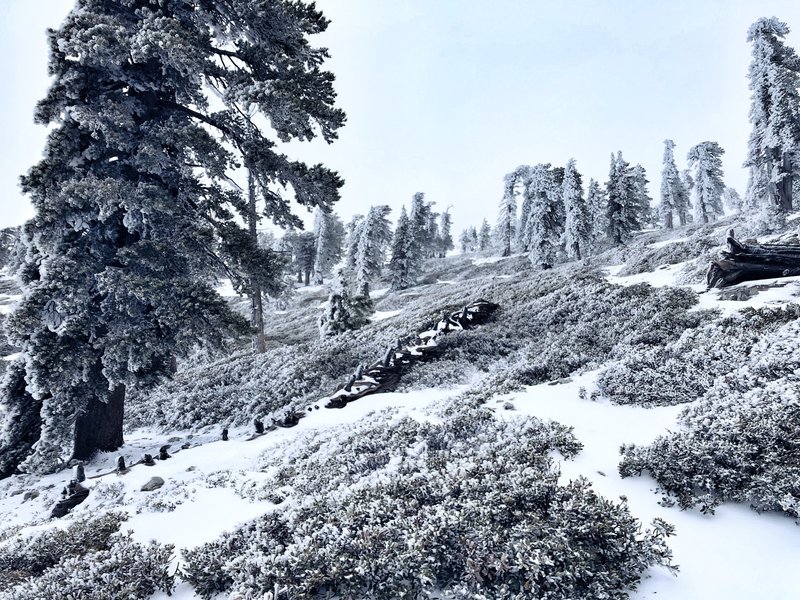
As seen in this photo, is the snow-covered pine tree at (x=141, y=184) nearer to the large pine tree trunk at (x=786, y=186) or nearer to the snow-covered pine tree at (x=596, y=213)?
the large pine tree trunk at (x=786, y=186)

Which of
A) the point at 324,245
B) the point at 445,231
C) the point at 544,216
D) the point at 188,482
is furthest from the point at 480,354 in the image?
the point at 445,231

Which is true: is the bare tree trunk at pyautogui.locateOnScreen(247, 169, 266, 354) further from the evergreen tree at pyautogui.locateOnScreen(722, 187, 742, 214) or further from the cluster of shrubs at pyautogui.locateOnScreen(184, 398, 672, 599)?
the evergreen tree at pyautogui.locateOnScreen(722, 187, 742, 214)

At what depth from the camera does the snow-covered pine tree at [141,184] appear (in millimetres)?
8266

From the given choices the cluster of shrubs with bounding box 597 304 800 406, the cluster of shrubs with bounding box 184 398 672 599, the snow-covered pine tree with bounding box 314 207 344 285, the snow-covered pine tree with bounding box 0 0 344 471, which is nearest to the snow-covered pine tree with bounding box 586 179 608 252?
the snow-covered pine tree with bounding box 314 207 344 285

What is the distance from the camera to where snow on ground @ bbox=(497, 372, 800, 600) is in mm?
3508

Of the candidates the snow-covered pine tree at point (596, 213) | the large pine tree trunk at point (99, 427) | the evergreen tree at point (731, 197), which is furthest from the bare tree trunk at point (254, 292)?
the evergreen tree at point (731, 197)

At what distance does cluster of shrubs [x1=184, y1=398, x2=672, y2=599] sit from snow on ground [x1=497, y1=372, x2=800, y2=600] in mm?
205

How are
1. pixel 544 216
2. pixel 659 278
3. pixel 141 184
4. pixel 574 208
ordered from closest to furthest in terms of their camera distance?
1. pixel 141 184
2. pixel 659 278
3. pixel 544 216
4. pixel 574 208

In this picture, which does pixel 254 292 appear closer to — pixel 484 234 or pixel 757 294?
pixel 757 294

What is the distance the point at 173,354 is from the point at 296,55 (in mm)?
7821

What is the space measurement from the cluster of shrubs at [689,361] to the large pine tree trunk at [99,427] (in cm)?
1141

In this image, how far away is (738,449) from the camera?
480 cm

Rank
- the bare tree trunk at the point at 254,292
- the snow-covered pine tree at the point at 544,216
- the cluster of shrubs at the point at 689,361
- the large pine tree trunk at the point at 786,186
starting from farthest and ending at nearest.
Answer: the snow-covered pine tree at the point at 544,216 < the large pine tree trunk at the point at 786,186 < the bare tree trunk at the point at 254,292 < the cluster of shrubs at the point at 689,361

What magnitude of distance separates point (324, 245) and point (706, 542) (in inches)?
2327
